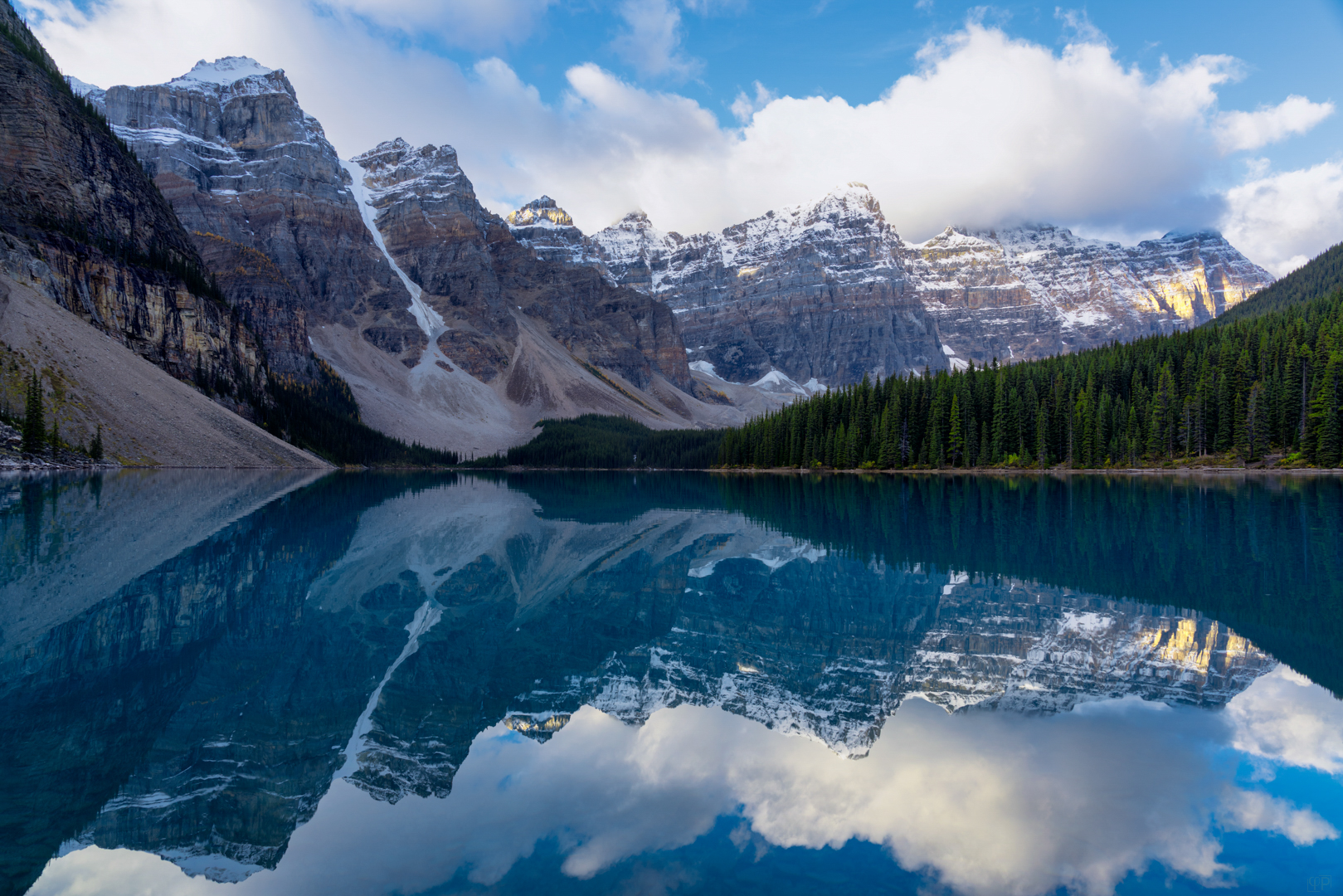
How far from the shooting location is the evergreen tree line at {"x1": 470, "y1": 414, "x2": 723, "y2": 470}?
164 metres

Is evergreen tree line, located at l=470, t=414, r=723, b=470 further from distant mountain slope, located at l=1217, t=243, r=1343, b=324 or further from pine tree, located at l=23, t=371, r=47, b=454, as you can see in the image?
pine tree, located at l=23, t=371, r=47, b=454

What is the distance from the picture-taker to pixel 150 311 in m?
102

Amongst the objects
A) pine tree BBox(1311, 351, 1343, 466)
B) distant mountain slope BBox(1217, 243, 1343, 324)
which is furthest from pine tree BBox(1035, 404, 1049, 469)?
distant mountain slope BBox(1217, 243, 1343, 324)

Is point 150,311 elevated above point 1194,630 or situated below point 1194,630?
above

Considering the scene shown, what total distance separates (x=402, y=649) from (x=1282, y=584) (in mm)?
18353

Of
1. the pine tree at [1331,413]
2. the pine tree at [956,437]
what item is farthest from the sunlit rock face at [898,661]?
the pine tree at [956,437]

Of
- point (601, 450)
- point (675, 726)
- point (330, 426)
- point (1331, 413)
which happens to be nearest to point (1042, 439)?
point (1331, 413)

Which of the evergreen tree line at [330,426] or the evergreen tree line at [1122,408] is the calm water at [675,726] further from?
the evergreen tree line at [330,426]

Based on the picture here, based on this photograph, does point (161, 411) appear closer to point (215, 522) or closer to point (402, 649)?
point (215, 522)

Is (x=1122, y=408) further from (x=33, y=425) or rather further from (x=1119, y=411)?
(x=33, y=425)

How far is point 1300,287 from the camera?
453 ft

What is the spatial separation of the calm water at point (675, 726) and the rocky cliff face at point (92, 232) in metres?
91.9

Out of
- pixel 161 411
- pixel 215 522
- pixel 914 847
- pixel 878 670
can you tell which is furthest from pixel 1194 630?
pixel 161 411

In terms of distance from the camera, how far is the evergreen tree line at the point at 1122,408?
227 feet
